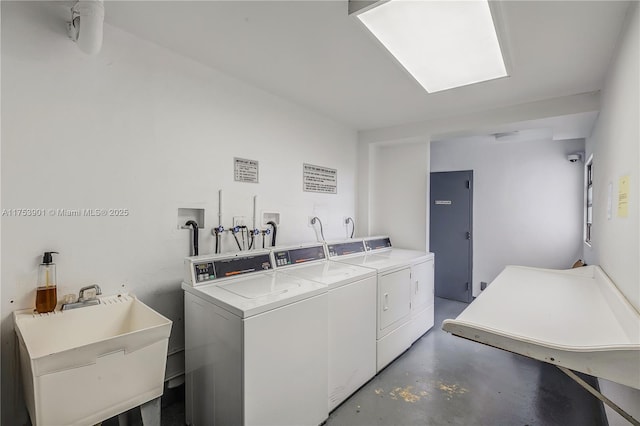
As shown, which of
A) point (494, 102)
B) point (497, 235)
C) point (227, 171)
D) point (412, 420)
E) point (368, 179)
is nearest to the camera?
point (412, 420)

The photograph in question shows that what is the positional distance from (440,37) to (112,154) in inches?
77.9

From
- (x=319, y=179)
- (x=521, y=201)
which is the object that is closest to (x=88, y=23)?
(x=319, y=179)

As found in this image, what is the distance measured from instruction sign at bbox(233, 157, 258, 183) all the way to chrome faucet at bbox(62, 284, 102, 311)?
1.11 meters

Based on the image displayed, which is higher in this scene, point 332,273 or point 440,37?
point 440,37

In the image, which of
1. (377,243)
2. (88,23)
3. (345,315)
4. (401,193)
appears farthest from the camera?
(401,193)

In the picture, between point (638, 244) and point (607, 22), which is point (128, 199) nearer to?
point (638, 244)

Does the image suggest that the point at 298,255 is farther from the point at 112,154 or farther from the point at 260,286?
the point at 112,154

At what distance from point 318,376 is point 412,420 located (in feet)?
2.35

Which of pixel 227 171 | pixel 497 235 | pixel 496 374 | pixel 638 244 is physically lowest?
pixel 496 374

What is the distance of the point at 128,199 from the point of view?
65.7 inches

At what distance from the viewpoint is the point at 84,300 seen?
4.82ft

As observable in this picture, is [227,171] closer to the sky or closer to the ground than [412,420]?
closer to the sky

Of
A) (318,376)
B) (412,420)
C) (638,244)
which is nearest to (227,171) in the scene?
(318,376)

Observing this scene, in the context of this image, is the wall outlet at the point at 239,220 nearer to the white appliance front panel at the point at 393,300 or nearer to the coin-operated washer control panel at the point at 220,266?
the coin-operated washer control panel at the point at 220,266
